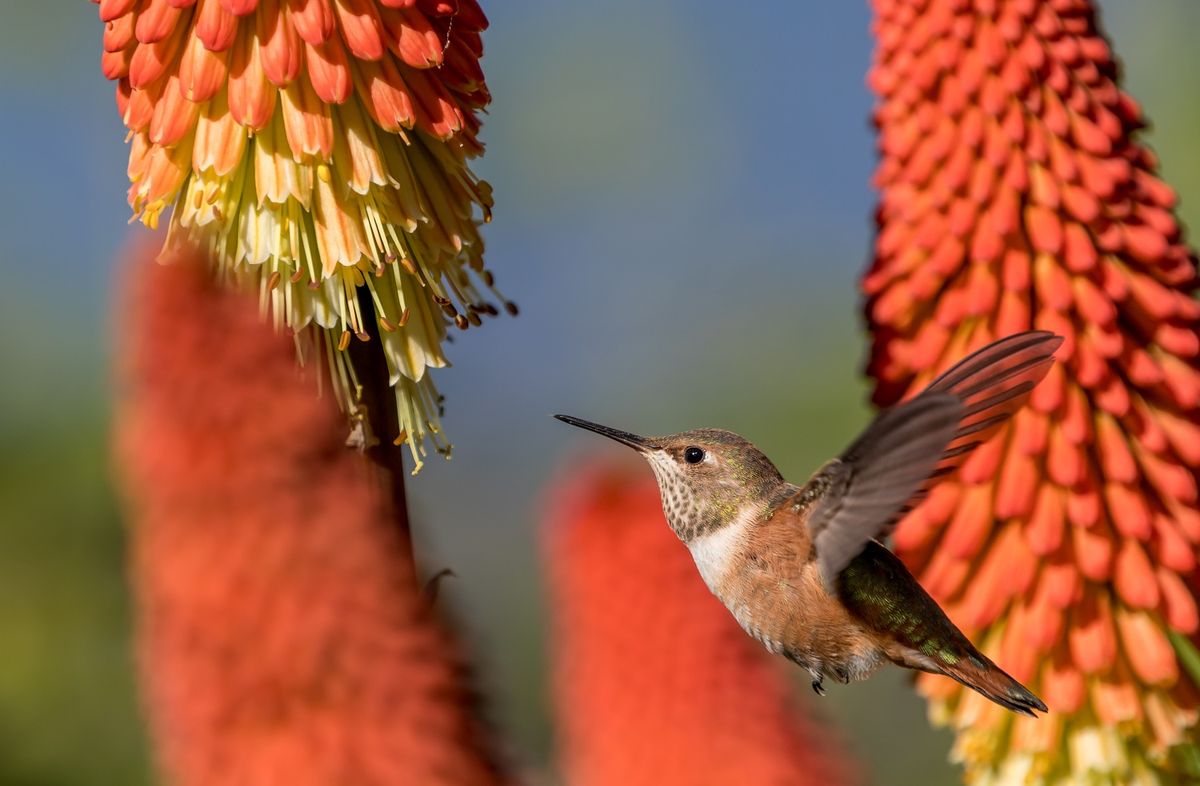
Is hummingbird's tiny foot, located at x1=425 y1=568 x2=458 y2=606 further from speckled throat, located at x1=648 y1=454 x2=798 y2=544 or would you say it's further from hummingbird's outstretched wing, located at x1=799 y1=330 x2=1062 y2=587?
speckled throat, located at x1=648 y1=454 x2=798 y2=544

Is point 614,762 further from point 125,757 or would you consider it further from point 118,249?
point 125,757

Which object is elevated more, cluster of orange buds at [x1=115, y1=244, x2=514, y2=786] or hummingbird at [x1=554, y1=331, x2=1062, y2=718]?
cluster of orange buds at [x1=115, y1=244, x2=514, y2=786]

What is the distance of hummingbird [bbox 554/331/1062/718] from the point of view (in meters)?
3.71

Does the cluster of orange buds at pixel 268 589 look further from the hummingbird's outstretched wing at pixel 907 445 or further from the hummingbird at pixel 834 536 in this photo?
the hummingbird at pixel 834 536

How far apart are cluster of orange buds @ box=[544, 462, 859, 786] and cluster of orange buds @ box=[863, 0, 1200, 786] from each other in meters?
0.65

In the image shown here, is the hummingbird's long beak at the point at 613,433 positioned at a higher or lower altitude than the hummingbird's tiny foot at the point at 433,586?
lower

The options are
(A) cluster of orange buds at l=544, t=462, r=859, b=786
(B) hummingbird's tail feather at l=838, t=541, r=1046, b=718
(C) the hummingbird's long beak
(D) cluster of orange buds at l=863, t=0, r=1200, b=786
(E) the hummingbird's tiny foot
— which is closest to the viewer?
(E) the hummingbird's tiny foot

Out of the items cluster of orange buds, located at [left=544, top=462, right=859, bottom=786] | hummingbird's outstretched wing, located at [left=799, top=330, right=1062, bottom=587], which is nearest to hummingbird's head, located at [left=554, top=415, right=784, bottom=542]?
hummingbird's outstretched wing, located at [left=799, top=330, right=1062, bottom=587]

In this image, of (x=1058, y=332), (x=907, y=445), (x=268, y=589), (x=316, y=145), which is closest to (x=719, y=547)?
(x=907, y=445)

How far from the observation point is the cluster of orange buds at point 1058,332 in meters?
4.53

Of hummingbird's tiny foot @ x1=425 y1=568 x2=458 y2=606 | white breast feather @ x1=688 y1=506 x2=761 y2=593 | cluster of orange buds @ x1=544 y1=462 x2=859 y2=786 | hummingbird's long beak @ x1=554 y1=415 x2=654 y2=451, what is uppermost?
hummingbird's tiny foot @ x1=425 y1=568 x2=458 y2=606

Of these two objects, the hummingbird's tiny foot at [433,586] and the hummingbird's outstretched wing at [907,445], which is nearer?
the hummingbird's tiny foot at [433,586]

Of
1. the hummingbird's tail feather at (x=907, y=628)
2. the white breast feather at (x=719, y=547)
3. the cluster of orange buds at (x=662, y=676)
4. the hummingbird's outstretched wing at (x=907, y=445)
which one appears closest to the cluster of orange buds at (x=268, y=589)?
the hummingbird's outstretched wing at (x=907, y=445)

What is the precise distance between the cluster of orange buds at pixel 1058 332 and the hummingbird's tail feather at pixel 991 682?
1.23 feet
